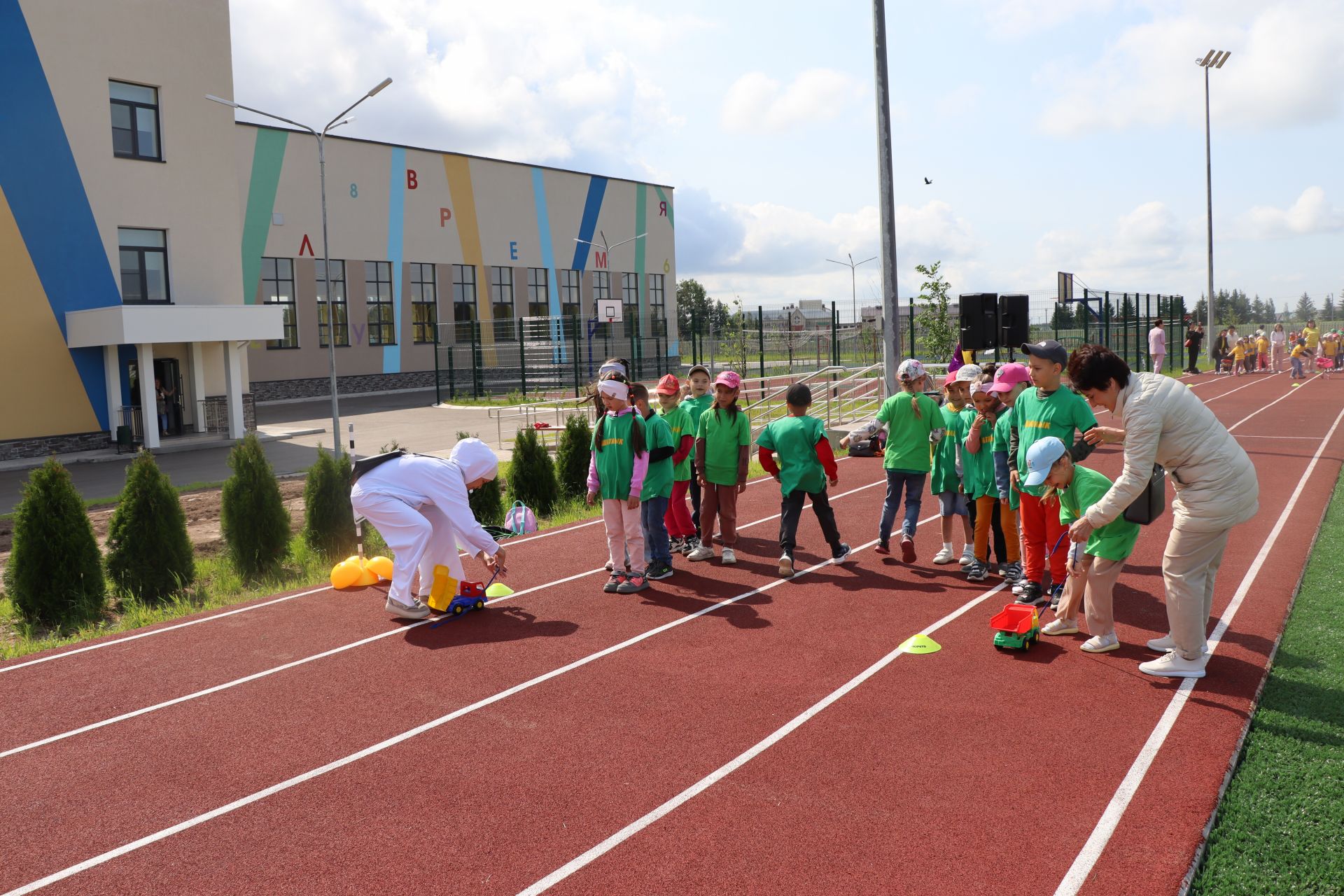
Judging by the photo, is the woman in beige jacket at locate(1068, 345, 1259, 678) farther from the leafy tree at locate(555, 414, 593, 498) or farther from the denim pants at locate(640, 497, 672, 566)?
the leafy tree at locate(555, 414, 593, 498)

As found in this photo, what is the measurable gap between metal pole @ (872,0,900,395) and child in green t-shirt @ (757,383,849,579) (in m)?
8.59

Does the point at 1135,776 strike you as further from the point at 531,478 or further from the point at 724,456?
the point at 531,478

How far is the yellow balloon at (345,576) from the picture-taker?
32.6 feet

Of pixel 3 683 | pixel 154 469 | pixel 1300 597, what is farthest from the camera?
pixel 154 469

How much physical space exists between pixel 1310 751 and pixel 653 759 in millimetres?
3372

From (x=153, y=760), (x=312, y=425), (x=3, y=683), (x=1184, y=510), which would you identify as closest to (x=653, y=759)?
(x=153, y=760)

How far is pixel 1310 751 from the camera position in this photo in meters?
5.14

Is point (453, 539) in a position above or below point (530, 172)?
below

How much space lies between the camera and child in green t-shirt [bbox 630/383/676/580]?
9.04m

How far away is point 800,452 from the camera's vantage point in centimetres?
928

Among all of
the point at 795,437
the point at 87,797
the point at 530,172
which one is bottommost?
the point at 87,797

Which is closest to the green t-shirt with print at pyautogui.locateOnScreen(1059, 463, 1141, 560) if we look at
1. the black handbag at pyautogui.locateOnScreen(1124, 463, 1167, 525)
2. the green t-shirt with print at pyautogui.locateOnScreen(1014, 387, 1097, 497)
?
the black handbag at pyautogui.locateOnScreen(1124, 463, 1167, 525)

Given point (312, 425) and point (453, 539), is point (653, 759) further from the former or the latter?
point (312, 425)

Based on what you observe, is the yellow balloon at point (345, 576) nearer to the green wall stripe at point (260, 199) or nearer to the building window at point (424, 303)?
the green wall stripe at point (260, 199)
